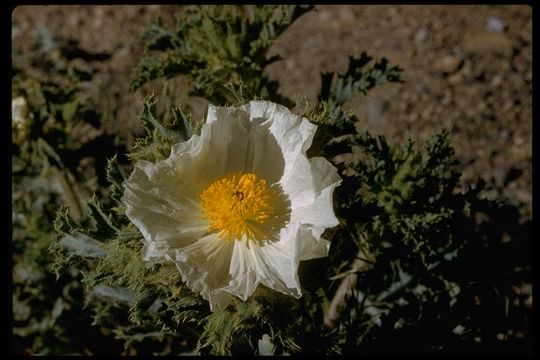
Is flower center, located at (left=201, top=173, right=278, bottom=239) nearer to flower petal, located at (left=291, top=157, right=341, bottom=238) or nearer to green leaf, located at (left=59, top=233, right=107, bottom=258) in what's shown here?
flower petal, located at (left=291, top=157, right=341, bottom=238)

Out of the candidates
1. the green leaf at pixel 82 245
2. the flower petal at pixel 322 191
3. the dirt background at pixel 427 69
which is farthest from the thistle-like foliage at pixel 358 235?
the dirt background at pixel 427 69

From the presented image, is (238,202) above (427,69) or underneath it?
underneath

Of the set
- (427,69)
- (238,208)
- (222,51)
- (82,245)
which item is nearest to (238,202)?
(238,208)

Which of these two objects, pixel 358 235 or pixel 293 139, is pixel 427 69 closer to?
pixel 358 235

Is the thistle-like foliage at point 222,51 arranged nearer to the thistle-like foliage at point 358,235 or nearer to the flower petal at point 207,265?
the thistle-like foliage at point 358,235

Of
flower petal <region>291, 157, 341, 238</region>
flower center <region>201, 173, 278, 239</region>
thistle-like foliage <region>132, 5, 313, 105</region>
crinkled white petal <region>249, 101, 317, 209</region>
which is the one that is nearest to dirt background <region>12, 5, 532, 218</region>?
thistle-like foliage <region>132, 5, 313, 105</region>
